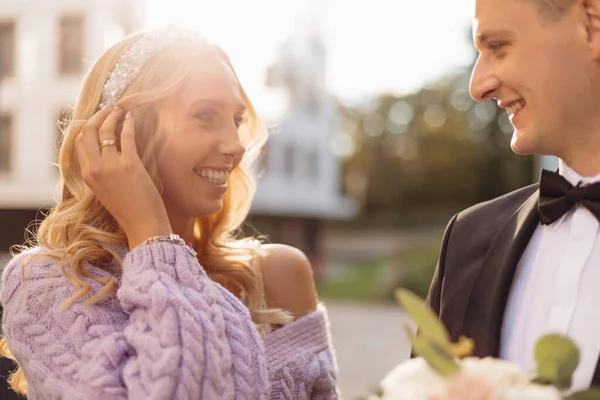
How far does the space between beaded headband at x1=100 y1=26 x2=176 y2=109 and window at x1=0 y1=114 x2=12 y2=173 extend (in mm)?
15022

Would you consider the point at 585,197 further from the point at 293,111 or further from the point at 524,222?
the point at 293,111

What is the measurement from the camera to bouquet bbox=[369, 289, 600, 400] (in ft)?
3.70

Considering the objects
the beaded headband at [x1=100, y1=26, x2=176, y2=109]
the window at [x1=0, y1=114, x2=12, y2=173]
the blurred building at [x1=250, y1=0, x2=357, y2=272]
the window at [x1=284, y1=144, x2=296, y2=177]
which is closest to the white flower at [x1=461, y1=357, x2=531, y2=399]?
the beaded headband at [x1=100, y1=26, x2=176, y2=109]

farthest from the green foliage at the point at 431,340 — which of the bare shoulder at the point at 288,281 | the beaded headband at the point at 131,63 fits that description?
the beaded headband at the point at 131,63

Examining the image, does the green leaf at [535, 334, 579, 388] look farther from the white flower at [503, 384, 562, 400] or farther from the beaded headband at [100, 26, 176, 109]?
the beaded headband at [100, 26, 176, 109]

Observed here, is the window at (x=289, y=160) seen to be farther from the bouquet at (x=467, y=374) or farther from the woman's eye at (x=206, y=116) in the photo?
the bouquet at (x=467, y=374)

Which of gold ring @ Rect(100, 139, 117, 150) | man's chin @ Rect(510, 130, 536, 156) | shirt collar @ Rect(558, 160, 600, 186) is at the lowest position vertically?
shirt collar @ Rect(558, 160, 600, 186)

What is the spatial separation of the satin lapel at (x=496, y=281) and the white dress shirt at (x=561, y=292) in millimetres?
28

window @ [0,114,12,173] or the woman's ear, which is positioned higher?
the woman's ear

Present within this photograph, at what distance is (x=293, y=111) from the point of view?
2261 centimetres

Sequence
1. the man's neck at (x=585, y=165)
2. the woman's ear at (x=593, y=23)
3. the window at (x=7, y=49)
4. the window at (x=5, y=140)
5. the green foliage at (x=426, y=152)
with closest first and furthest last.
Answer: the woman's ear at (x=593, y=23) → the man's neck at (x=585, y=165) → the window at (x=5, y=140) → the window at (x=7, y=49) → the green foliage at (x=426, y=152)

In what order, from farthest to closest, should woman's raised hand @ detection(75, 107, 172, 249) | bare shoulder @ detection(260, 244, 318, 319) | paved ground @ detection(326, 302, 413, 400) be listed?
paved ground @ detection(326, 302, 413, 400)
bare shoulder @ detection(260, 244, 318, 319)
woman's raised hand @ detection(75, 107, 172, 249)

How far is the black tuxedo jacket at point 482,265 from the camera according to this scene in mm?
1806

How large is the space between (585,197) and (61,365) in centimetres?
135
